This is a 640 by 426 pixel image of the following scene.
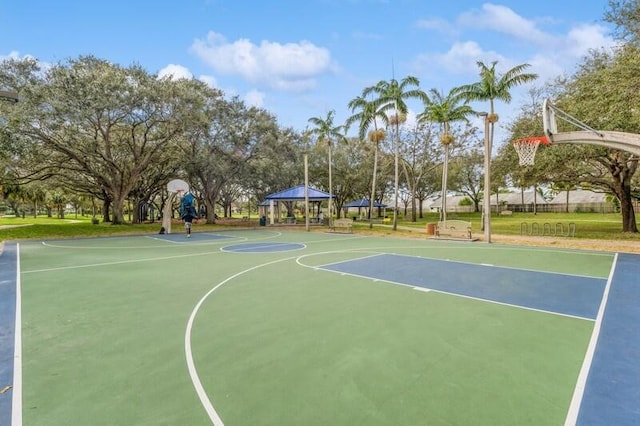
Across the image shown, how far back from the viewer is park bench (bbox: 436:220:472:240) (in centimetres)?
1734

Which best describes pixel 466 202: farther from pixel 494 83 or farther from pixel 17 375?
pixel 17 375

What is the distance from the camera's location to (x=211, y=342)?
14.7ft

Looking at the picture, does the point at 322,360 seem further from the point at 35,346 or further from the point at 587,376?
the point at 35,346

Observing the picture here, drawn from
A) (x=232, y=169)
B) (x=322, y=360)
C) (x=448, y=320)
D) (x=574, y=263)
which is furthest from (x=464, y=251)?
(x=232, y=169)

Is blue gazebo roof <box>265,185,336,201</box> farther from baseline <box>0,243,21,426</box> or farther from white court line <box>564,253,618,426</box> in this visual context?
white court line <box>564,253,618,426</box>

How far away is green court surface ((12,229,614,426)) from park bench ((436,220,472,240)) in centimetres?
870

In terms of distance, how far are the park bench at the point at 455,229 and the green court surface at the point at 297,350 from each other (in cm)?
870

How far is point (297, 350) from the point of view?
4195 mm

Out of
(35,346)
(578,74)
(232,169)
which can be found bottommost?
(35,346)

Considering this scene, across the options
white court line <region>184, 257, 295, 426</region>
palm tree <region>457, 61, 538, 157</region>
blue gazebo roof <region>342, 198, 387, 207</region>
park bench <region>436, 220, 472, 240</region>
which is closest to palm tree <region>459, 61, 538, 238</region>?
palm tree <region>457, 61, 538, 157</region>

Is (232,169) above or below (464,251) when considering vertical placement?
above

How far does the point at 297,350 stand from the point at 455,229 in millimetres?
15625

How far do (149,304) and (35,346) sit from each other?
1923mm

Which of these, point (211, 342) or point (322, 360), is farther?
point (211, 342)
